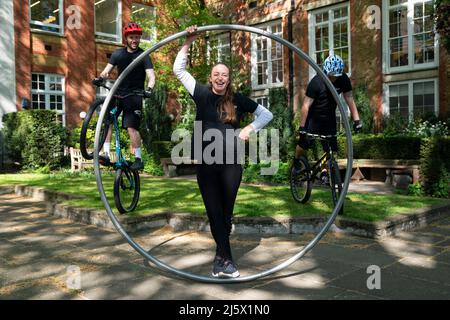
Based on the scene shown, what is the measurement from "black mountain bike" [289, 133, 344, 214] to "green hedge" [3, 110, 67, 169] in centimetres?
1186

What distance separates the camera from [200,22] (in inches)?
813

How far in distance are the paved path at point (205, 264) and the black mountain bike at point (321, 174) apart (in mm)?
925

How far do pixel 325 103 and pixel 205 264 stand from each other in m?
3.19

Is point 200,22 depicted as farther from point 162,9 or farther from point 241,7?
point 241,7

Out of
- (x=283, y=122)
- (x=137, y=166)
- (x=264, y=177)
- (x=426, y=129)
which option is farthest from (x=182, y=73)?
(x=426, y=129)

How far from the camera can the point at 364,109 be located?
17.1 meters

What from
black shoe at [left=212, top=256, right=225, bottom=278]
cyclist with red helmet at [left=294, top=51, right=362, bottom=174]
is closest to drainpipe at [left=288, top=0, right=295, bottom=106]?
cyclist with red helmet at [left=294, top=51, right=362, bottom=174]

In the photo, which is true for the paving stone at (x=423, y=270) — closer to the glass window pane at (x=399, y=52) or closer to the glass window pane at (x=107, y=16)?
the glass window pane at (x=399, y=52)

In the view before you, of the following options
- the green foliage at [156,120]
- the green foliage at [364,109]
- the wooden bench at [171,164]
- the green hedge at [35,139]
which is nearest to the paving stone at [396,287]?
the wooden bench at [171,164]

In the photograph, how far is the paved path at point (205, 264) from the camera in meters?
3.74

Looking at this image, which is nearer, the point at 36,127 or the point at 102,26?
the point at 36,127

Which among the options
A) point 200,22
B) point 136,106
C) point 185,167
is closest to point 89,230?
point 136,106

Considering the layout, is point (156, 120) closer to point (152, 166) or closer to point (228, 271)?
point (152, 166)
